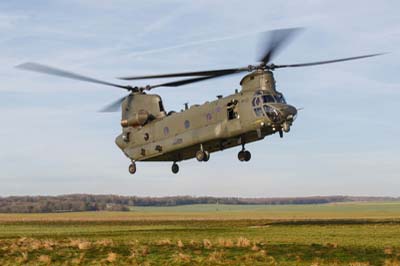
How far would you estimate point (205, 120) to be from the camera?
39.4m

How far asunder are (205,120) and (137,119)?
23.6ft

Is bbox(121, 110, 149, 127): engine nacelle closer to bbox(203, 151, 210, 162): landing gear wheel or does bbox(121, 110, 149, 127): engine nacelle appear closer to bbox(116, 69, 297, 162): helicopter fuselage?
bbox(116, 69, 297, 162): helicopter fuselage

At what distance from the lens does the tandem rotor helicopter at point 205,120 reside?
35750 mm

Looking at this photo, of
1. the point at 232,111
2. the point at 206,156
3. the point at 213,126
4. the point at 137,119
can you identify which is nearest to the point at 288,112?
the point at 232,111

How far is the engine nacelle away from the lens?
44688 mm

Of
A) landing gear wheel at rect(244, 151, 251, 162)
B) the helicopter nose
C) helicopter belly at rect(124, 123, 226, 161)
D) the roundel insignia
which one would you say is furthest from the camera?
the roundel insignia

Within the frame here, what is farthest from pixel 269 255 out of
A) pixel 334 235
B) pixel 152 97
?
pixel 152 97

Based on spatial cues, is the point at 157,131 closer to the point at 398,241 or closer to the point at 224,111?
the point at 224,111

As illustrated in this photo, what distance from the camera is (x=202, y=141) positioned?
130ft

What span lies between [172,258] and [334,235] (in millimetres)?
17565

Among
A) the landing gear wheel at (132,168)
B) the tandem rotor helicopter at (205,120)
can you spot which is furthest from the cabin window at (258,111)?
the landing gear wheel at (132,168)

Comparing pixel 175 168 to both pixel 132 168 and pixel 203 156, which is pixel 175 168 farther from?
pixel 203 156

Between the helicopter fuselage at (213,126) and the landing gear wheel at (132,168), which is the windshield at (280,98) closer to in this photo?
the helicopter fuselage at (213,126)

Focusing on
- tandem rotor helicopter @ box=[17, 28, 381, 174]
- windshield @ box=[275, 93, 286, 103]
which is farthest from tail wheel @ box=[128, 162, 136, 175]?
windshield @ box=[275, 93, 286, 103]
